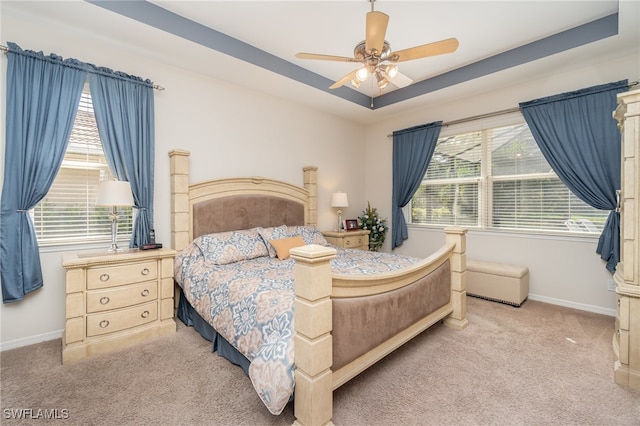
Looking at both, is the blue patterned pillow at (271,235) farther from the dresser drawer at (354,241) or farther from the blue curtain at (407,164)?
the blue curtain at (407,164)

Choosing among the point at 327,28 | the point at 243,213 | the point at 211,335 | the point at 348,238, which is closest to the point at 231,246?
the point at 243,213

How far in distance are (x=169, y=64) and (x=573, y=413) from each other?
14.3ft

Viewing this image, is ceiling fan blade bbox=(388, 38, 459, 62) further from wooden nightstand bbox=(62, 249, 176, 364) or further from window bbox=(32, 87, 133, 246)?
window bbox=(32, 87, 133, 246)

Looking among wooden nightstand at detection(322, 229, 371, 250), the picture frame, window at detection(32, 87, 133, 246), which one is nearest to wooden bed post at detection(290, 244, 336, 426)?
window at detection(32, 87, 133, 246)

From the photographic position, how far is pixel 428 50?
205 centimetres

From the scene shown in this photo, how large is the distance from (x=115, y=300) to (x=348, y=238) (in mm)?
2887

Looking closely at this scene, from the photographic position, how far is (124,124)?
2.72 meters

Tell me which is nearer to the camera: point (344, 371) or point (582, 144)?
point (344, 371)

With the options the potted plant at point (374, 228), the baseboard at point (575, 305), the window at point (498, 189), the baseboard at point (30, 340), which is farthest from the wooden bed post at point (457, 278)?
the baseboard at point (30, 340)

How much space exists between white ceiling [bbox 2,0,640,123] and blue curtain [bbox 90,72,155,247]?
0.33 metres

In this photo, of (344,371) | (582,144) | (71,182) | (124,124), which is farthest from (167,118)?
(582,144)

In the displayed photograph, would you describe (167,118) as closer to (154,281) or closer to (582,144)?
(154,281)

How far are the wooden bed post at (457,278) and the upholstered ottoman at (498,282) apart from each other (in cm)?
94

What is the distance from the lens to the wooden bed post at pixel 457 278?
273 centimetres
